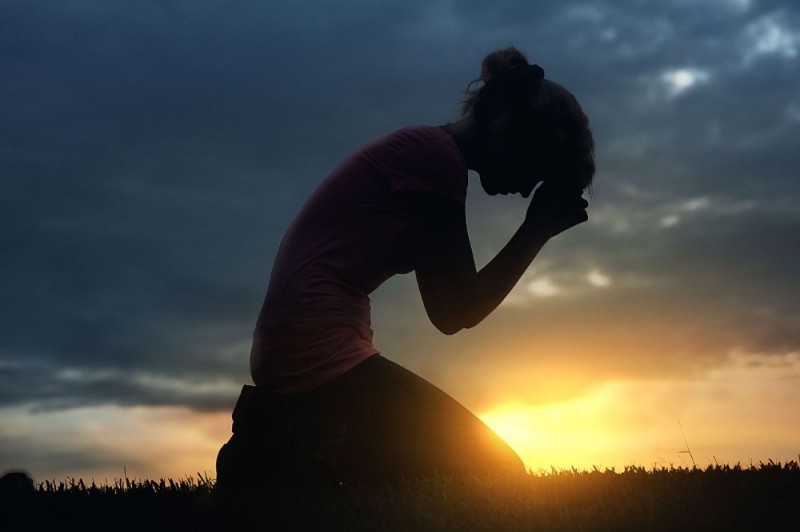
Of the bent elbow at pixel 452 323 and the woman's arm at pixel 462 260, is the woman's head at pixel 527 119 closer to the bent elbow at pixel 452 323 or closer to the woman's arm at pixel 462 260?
the woman's arm at pixel 462 260

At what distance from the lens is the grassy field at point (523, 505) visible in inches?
183

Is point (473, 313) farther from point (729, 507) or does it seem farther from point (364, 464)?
point (729, 507)

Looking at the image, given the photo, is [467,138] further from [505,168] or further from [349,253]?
[349,253]

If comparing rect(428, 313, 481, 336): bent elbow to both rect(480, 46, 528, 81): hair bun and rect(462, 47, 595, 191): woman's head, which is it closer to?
rect(462, 47, 595, 191): woman's head

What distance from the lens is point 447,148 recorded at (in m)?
4.92

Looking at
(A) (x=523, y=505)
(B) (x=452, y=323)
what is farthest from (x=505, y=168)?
(A) (x=523, y=505)

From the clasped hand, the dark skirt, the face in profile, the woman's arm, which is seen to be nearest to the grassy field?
the dark skirt

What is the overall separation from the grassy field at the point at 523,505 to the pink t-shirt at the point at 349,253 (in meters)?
0.71

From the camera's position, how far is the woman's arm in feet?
16.0

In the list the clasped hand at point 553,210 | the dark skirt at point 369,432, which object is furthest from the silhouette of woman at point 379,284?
the clasped hand at point 553,210

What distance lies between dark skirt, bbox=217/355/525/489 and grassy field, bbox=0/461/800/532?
0.10 meters

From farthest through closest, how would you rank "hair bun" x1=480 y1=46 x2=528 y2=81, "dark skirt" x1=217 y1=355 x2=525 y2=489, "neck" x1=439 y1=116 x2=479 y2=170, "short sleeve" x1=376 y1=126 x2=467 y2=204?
1. "hair bun" x1=480 y1=46 x2=528 y2=81
2. "neck" x1=439 y1=116 x2=479 y2=170
3. "dark skirt" x1=217 y1=355 x2=525 y2=489
4. "short sleeve" x1=376 y1=126 x2=467 y2=204

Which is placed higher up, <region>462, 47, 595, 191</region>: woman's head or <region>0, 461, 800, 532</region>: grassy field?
<region>462, 47, 595, 191</region>: woman's head

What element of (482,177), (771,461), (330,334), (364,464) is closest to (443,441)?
(364,464)
